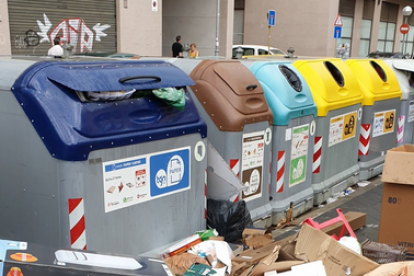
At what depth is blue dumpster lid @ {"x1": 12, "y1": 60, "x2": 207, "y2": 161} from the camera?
2.74 meters

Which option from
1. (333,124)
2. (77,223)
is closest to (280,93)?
(333,124)

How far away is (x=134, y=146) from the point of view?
3080mm

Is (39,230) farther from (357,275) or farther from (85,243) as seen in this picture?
(357,275)

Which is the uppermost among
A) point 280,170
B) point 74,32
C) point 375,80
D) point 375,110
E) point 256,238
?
point 74,32

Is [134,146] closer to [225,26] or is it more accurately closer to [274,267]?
[274,267]

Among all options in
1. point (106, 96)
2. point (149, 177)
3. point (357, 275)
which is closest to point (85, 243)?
point (149, 177)

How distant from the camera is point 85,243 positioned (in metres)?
2.91

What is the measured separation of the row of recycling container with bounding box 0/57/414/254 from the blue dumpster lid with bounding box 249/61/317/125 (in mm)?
12

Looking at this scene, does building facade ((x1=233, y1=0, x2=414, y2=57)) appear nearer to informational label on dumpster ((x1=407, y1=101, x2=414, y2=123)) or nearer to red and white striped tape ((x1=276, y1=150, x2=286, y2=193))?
informational label on dumpster ((x1=407, y1=101, x2=414, y2=123))

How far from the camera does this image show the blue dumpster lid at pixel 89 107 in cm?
274

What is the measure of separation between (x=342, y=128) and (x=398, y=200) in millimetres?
2591

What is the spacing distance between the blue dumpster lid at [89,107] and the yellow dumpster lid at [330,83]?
281 cm

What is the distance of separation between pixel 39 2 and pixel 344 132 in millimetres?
7313

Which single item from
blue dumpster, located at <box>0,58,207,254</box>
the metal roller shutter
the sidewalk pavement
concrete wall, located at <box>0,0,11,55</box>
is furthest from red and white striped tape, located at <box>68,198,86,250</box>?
concrete wall, located at <box>0,0,11,55</box>
